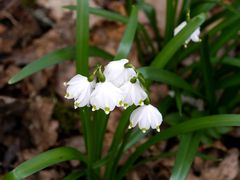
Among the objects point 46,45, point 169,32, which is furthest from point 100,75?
point 46,45

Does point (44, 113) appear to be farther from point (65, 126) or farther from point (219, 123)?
point (219, 123)

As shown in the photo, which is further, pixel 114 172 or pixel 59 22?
pixel 59 22

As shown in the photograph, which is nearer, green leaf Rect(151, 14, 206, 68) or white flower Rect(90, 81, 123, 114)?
white flower Rect(90, 81, 123, 114)

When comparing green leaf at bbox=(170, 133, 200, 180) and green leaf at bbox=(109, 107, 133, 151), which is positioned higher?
green leaf at bbox=(109, 107, 133, 151)

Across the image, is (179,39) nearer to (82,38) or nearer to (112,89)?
(82,38)

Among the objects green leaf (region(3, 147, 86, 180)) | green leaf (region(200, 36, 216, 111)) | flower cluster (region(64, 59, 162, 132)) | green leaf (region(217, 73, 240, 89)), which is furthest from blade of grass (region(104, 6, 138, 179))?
green leaf (region(217, 73, 240, 89))

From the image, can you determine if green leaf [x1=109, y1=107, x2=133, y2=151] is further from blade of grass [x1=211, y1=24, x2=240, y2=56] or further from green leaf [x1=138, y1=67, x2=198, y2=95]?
blade of grass [x1=211, y1=24, x2=240, y2=56]

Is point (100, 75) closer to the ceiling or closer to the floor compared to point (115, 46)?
closer to the floor
